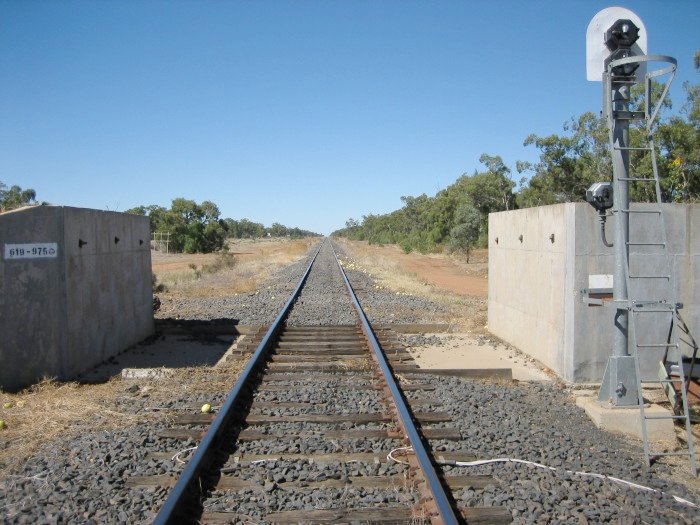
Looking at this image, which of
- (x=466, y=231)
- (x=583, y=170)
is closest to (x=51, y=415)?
(x=583, y=170)

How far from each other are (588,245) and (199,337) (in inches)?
280

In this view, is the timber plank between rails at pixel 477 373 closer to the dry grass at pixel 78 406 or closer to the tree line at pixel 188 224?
the dry grass at pixel 78 406

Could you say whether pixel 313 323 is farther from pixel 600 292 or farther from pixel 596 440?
pixel 596 440

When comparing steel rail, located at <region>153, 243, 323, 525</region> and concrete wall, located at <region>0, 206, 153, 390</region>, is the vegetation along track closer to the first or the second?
steel rail, located at <region>153, 243, 323, 525</region>

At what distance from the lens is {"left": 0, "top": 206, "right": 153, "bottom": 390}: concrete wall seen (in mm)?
7461

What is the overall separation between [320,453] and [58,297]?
454 centimetres

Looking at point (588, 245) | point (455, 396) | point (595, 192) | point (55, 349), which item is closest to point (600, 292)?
point (588, 245)

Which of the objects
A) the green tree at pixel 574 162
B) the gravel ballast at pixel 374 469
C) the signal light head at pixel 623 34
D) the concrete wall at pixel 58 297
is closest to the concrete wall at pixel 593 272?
the gravel ballast at pixel 374 469

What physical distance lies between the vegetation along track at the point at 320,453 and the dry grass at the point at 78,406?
1.96ft

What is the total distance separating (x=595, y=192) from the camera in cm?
667

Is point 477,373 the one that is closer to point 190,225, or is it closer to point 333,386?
point 333,386

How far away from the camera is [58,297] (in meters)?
7.86

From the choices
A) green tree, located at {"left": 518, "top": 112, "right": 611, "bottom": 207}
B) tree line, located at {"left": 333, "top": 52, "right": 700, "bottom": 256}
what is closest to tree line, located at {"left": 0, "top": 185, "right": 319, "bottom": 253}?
tree line, located at {"left": 333, "top": 52, "right": 700, "bottom": 256}

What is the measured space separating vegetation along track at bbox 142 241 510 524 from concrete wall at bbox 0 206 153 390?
2.41 meters
